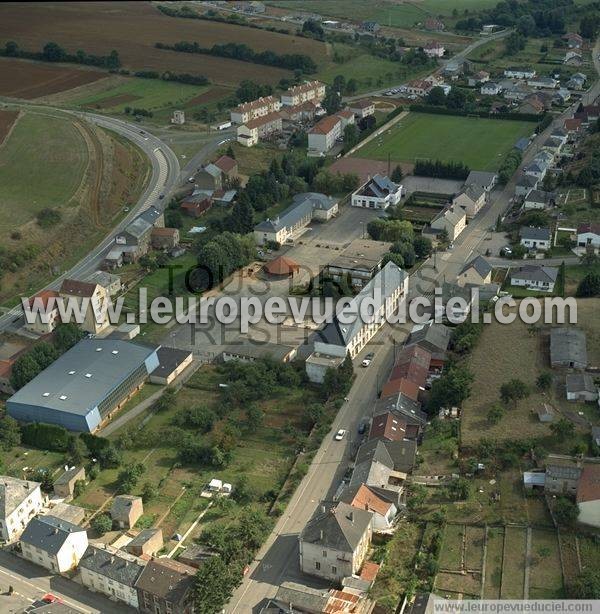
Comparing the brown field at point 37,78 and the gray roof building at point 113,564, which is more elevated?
the brown field at point 37,78

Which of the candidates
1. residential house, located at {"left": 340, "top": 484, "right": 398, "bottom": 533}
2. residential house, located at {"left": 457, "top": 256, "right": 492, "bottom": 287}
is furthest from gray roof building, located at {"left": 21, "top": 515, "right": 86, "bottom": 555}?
residential house, located at {"left": 457, "top": 256, "right": 492, "bottom": 287}

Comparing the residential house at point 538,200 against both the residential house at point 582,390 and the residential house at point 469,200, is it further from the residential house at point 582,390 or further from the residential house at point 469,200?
the residential house at point 582,390

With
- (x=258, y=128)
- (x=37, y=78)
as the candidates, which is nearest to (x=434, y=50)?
(x=258, y=128)

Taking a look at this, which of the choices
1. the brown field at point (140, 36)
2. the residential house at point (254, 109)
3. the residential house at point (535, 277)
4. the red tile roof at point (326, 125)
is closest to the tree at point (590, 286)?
the residential house at point (535, 277)

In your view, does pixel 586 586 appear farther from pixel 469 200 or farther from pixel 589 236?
pixel 469 200

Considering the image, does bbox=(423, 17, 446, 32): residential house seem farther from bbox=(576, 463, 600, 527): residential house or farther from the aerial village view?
bbox=(576, 463, 600, 527): residential house

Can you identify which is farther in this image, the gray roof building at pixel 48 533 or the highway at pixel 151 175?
the highway at pixel 151 175
